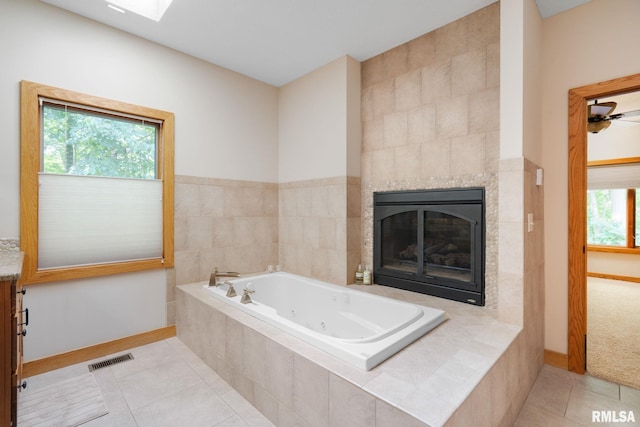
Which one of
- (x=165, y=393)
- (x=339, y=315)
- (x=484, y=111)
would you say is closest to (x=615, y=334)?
(x=484, y=111)

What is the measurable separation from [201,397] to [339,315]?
113 centimetres

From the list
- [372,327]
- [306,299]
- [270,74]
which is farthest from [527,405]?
[270,74]

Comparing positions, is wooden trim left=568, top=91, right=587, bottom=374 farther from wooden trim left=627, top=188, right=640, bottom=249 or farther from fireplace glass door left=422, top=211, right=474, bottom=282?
wooden trim left=627, top=188, right=640, bottom=249

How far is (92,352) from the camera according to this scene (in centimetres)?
228

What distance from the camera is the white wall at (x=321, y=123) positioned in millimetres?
2875

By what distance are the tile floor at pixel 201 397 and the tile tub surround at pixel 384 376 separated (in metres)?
0.10

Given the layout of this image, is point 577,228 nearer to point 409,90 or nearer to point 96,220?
→ point 409,90

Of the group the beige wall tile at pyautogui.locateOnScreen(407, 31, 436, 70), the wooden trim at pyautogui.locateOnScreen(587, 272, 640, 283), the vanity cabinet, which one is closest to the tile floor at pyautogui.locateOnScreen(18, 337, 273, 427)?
the vanity cabinet

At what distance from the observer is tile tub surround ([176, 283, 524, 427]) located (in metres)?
1.12

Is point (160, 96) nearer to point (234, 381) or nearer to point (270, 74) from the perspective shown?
point (270, 74)

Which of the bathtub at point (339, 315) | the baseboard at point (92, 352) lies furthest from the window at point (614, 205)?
the baseboard at point (92, 352)

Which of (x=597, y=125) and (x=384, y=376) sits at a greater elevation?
(x=597, y=125)

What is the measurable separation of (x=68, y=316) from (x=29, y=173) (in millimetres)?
1072

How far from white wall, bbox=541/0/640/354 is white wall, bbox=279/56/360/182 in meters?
1.56
